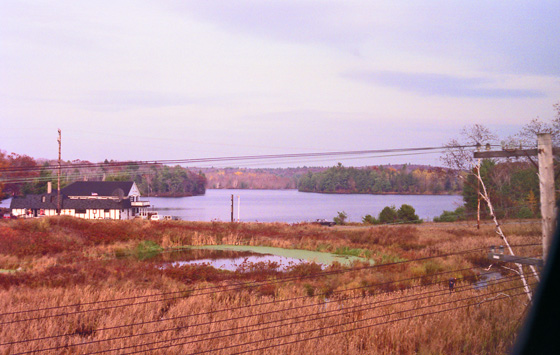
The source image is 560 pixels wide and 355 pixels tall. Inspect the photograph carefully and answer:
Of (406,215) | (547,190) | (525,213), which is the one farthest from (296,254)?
(406,215)

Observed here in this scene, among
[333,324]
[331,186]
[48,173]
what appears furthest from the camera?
[331,186]

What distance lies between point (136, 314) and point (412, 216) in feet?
140

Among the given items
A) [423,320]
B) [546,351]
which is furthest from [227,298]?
[546,351]

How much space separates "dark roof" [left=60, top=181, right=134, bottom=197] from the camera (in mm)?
57759

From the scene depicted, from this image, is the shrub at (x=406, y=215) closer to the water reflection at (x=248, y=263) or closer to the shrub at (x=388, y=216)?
the shrub at (x=388, y=216)

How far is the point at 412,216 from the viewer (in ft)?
163

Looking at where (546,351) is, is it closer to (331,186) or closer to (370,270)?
(370,270)

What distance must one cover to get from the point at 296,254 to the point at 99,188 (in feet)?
133

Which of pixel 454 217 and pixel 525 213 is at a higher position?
pixel 525 213

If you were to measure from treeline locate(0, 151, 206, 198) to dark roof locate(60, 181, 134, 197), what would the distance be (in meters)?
1.78

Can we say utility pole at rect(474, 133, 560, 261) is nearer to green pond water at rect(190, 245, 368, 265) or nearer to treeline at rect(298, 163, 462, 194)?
green pond water at rect(190, 245, 368, 265)

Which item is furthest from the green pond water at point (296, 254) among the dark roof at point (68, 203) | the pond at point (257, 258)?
the dark roof at point (68, 203)

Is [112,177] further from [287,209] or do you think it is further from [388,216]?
[388,216]

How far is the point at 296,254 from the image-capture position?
87.9 ft
